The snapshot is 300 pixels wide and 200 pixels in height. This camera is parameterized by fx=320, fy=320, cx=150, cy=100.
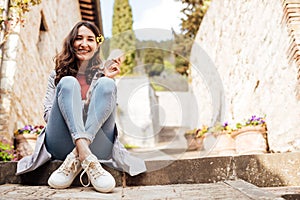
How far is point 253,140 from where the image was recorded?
133 inches

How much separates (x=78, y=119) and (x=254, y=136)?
247 cm

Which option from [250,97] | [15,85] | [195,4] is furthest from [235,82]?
[195,4]

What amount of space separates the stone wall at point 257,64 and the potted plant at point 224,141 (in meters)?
0.37

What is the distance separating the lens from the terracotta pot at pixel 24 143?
2902mm

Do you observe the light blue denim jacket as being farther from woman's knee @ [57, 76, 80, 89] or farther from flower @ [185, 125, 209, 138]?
flower @ [185, 125, 209, 138]

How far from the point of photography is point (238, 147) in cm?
356

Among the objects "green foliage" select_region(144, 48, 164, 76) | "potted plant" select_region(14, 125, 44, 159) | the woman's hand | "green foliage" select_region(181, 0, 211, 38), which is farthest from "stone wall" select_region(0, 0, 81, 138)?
"green foliage" select_region(181, 0, 211, 38)

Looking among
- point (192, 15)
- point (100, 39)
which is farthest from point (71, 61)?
point (192, 15)

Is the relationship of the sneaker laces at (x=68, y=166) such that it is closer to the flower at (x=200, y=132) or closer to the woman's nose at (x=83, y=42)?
the woman's nose at (x=83, y=42)

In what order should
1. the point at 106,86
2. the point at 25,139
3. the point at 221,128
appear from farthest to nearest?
the point at 221,128 → the point at 25,139 → the point at 106,86

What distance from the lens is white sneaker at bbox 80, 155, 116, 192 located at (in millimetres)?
1247

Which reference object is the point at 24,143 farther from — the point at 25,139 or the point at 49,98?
the point at 49,98

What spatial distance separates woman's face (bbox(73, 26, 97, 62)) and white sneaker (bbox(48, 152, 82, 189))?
640mm

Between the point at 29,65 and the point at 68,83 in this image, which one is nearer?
the point at 68,83
